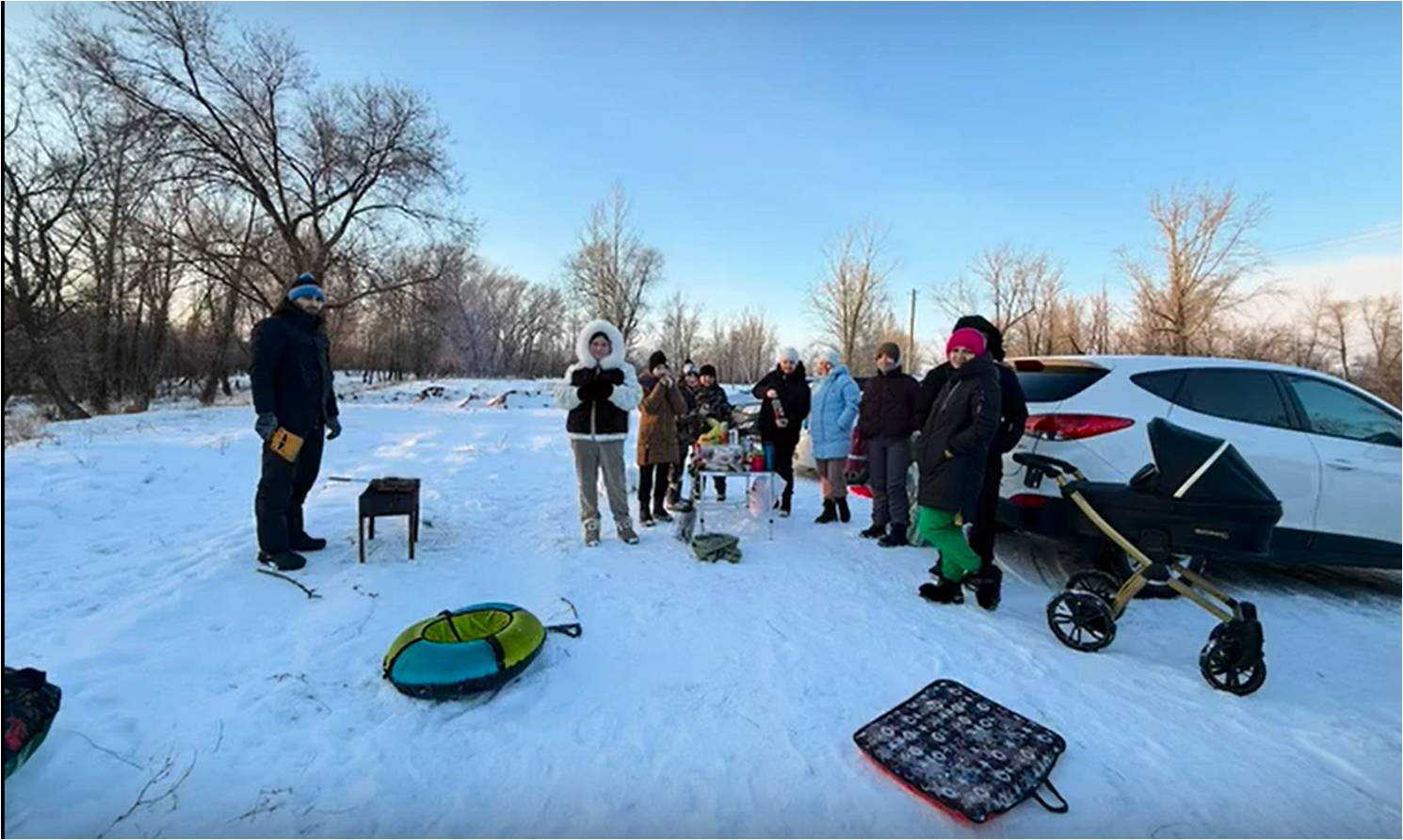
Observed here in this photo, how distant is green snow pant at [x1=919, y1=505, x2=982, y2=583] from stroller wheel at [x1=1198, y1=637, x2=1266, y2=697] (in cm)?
115

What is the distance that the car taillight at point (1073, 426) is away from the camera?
13.2ft

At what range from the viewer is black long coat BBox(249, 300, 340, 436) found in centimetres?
394

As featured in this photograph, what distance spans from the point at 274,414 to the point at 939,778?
4.44 metres

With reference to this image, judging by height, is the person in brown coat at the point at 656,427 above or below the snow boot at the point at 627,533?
above

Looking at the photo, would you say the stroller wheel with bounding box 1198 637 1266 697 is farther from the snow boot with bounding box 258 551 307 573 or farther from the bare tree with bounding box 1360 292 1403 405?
the bare tree with bounding box 1360 292 1403 405

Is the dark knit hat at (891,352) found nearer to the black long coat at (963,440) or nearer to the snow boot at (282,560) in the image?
the black long coat at (963,440)

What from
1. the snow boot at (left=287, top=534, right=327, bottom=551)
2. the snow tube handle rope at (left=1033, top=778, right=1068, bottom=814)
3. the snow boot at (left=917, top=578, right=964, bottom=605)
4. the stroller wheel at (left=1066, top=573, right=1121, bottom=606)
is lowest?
the snow tube handle rope at (left=1033, top=778, right=1068, bottom=814)

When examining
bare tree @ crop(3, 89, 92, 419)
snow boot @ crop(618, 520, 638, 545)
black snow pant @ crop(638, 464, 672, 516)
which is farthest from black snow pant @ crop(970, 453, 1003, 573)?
bare tree @ crop(3, 89, 92, 419)

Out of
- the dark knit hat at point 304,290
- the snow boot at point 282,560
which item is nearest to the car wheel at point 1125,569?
the snow boot at point 282,560

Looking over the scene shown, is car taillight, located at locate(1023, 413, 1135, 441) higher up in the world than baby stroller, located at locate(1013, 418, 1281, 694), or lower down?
higher up

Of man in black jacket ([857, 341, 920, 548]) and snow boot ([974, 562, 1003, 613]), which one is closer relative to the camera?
snow boot ([974, 562, 1003, 613])

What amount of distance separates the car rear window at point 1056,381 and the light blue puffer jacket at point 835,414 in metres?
1.61

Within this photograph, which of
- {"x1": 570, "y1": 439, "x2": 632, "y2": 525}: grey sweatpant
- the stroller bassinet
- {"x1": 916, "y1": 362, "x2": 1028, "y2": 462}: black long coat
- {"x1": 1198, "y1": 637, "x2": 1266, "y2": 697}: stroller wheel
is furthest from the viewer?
{"x1": 570, "y1": 439, "x2": 632, "y2": 525}: grey sweatpant

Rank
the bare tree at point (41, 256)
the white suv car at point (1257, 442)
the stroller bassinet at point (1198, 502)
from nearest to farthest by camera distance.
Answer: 1. the stroller bassinet at point (1198, 502)
2. the white suv car at point (1257, 442)
3. the bare tree at point (41, 256)
